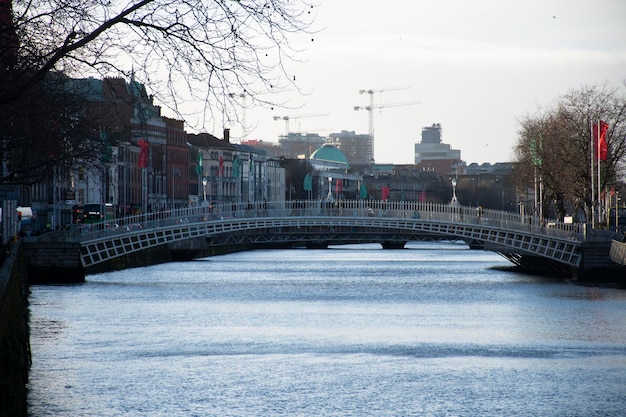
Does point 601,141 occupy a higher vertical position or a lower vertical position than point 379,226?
higher

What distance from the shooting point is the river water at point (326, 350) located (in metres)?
25.9

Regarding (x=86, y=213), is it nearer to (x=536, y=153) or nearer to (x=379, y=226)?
(x=536, y=153)

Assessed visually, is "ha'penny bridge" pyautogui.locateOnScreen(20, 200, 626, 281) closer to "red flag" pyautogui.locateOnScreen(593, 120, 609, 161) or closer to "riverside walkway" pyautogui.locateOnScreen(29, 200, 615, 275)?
"riverside walkway" pyautogui.locateOnScreen(29, 200, 615, 275)

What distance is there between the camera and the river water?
1021 inches

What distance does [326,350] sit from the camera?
114 feet

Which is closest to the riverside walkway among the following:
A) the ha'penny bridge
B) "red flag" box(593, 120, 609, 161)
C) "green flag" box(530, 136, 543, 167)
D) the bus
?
the ha'penny bridge

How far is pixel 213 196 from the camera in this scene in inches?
7136

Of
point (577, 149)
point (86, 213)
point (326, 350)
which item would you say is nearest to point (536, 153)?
point (577, 149)

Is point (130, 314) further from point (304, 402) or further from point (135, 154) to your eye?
point (135, 154)

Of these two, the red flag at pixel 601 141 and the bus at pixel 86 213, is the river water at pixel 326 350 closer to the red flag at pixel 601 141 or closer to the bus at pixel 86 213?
the red flag at pixel 601 141

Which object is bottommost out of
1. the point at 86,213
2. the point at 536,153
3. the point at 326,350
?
the point at 326,350

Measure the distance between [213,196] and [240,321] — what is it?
13762cm

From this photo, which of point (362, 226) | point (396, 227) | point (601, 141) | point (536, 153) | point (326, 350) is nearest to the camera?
point (326, 350)

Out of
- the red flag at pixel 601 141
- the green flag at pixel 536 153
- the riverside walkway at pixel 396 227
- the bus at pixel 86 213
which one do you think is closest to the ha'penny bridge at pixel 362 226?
the riverside walkway at pixel 396 227
